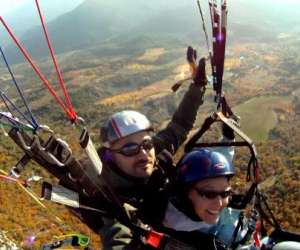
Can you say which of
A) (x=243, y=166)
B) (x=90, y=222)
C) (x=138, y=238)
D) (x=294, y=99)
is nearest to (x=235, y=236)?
(x=138, y=238)

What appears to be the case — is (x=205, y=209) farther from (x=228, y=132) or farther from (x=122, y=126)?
(x=228, y=132)

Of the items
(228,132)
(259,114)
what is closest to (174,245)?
(228,132)

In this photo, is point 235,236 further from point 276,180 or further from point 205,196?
point 276,180

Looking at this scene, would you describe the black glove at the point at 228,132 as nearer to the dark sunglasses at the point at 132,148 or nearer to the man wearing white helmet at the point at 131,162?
the man wearing white helmet at the point at 131,162

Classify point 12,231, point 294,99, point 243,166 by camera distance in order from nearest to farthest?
point 12,231, point 243,166, point 294,99

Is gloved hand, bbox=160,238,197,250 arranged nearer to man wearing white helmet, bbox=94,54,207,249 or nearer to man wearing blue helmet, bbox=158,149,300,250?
man wearing blue helmet, bbox=158,149,300,250

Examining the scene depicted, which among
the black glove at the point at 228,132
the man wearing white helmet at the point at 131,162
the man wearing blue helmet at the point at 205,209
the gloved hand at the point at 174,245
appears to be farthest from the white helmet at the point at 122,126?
the gloved hand at the point at 174,245

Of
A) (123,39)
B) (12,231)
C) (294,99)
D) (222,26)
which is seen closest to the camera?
(222,26)
